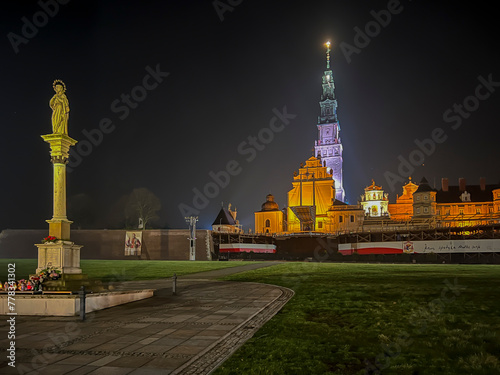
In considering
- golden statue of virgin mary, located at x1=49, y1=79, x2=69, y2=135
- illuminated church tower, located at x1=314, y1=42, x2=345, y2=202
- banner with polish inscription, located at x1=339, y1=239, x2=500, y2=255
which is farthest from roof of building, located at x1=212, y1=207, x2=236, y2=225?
golden statue of virgin mary, located at x1=49, y1=79, x2=69, y2=135

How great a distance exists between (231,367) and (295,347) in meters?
1.79

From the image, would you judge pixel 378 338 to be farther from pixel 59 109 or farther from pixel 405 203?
pixel 405 203

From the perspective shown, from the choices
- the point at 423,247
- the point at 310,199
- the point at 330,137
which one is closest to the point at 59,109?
the point at 423,247

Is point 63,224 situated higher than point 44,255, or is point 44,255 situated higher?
point 63,224

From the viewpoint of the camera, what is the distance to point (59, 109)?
56.5 feet

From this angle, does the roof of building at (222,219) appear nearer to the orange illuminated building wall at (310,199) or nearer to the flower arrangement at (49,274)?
the orange illuminated building wall at (310,199)

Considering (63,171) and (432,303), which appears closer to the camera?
(432,303)

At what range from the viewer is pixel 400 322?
10.6m

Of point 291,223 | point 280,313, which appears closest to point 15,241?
point 291,223

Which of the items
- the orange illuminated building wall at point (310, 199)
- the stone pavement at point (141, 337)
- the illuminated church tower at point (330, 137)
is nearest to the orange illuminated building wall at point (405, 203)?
the orange illuminated building wall at point (310, 199)

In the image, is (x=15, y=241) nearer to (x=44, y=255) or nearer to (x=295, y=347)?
(x=44, y=255)

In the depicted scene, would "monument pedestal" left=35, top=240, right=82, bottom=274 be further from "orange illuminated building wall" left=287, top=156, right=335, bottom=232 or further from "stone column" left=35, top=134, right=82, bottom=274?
"orange illuminated building wall" left=287, top=156, right=335, bottom=232

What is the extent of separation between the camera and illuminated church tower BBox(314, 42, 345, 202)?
14412 centimetres

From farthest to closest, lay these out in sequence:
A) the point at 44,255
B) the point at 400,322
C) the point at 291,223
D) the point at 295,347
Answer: the point at 291,223 → the point at 44,255 → the point at 400,322 → the point at 295,347
